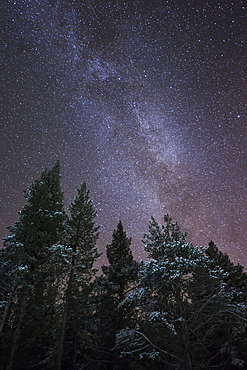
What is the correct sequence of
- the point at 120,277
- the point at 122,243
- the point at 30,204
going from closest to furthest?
→ the point at 30,204
the point at 120,277
the point at 122,243

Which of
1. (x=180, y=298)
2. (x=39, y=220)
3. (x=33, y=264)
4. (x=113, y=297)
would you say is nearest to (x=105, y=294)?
(x=113, y=297)

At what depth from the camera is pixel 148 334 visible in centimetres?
1147

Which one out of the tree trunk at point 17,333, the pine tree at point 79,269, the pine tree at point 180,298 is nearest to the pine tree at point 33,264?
the tree trunk at point 17,333

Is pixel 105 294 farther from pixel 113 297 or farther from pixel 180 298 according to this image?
pixel 180 298

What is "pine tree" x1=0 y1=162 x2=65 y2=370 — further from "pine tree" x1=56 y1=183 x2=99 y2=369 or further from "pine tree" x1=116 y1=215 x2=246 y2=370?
"pine tree" x1=116 y1=215 x2=246 y2=370

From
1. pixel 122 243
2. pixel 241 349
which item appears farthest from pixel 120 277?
pixel 241 349

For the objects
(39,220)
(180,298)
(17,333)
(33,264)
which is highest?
(39,220)

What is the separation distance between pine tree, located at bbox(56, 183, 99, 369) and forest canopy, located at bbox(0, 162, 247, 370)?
0.06 metres

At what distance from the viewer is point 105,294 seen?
15836mm

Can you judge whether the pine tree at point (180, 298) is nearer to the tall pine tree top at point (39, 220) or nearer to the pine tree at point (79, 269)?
the pine tree at point (79, 269)

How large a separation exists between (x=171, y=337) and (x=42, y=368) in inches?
536

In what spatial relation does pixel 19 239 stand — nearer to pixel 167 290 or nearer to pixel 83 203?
pixel 83 203

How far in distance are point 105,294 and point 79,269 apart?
363cm

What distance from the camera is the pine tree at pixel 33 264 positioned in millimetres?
10195
